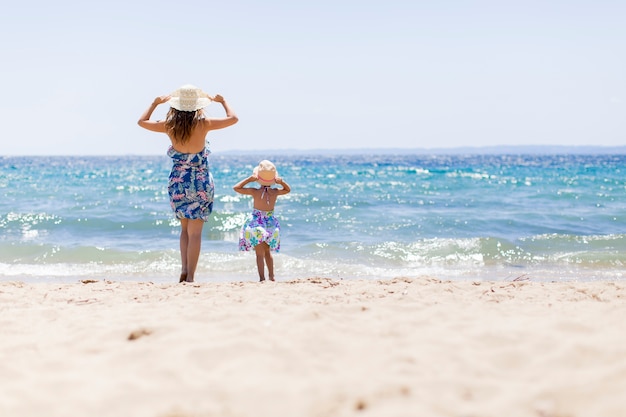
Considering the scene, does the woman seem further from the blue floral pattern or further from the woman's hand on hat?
the blue floral pattern

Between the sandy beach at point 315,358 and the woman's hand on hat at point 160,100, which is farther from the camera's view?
the woman's hand on hat at point 160,100

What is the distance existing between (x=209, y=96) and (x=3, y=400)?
3.59 meters

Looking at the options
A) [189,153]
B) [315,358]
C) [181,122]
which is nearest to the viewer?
[315,358]

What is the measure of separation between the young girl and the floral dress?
1.47 feet

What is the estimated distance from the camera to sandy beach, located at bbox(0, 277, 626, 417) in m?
2.58

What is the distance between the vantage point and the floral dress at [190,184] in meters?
5.74

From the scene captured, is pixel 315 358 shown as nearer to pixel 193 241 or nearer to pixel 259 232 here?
pixel 193 241

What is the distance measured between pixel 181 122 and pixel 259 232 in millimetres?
1341

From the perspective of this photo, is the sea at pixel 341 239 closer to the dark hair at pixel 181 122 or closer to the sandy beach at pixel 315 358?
the dark hair at pixel 181 122

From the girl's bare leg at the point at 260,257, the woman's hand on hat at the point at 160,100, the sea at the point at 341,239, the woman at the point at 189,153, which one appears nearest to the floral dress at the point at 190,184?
the woman at the point at 189,153

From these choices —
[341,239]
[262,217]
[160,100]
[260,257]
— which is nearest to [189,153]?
[160,100]

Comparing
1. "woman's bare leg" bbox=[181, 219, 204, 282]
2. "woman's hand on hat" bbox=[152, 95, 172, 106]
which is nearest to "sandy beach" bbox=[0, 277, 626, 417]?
"woman's bare leg" bbox=[181, 219, 204, 282]

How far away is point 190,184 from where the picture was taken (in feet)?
19.0

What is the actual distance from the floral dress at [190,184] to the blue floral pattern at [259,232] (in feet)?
1.85
